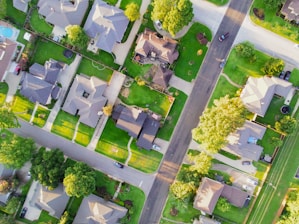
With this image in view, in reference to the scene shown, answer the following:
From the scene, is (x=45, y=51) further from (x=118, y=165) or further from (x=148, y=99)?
(x=118, y=165)

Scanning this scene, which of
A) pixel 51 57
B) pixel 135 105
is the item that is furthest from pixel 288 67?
pixel 51 57

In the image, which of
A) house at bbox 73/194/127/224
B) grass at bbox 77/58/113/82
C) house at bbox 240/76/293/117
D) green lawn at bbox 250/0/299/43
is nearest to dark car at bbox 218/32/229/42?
green lawn at bbox 250/0/299/43

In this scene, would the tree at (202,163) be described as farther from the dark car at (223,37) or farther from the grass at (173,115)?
the dark car at (223,37)

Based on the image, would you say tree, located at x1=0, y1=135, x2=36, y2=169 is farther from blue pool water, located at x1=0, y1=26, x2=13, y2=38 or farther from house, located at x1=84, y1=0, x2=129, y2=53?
house, located at x1=84, y1=0, x2=129, y2=53

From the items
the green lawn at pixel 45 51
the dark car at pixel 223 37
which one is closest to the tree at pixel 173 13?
the dark car at pixel 223 37

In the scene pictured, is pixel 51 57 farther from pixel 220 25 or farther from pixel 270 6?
pixel 270 6

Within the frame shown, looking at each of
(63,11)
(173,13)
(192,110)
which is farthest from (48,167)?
(173,13)
